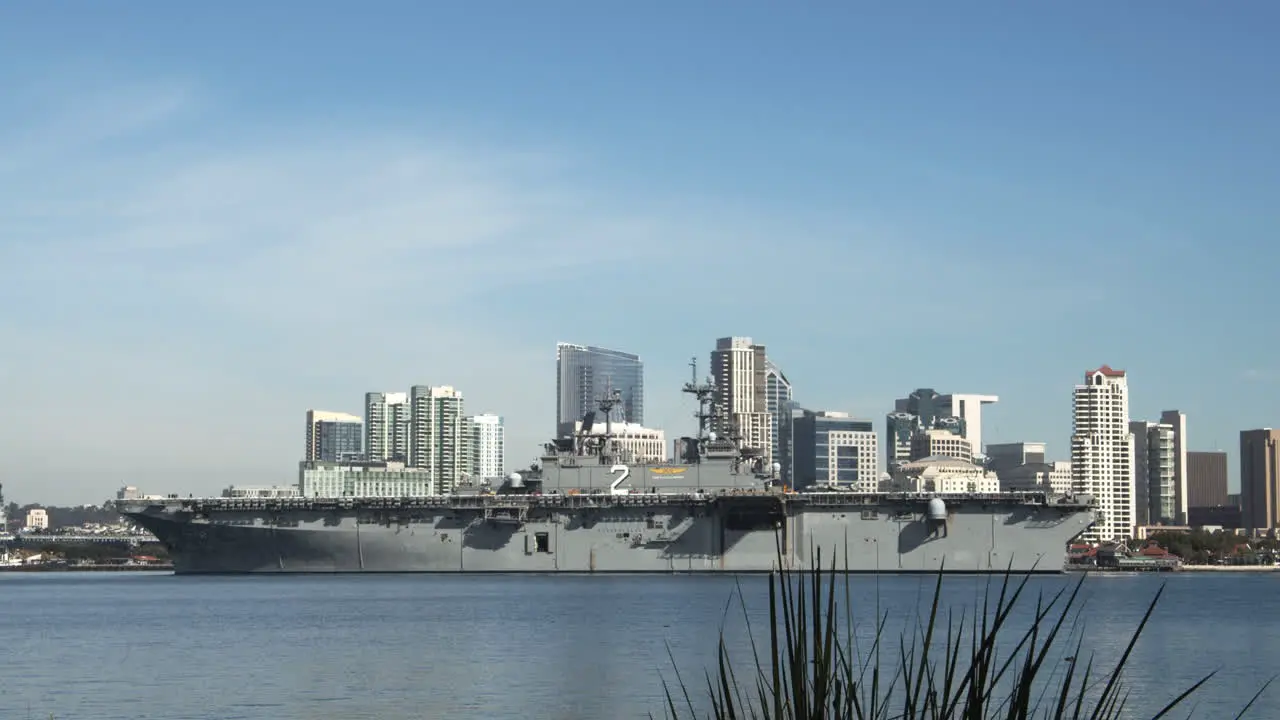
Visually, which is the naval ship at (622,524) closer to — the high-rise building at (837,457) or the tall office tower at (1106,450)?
the tall office tower at (1106,450)

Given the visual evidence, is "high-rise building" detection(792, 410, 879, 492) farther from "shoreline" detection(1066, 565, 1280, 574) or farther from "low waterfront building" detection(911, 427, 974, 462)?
"shoreline" detection(1066, 565, 1280, 574)

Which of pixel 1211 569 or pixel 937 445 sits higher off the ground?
pixel 937 445

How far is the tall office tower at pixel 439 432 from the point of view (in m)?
184

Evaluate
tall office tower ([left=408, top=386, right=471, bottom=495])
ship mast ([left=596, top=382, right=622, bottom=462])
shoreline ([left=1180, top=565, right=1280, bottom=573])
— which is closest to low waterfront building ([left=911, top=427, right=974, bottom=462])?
tall office tower ([left=408, top=386, right=471, bottom=495])

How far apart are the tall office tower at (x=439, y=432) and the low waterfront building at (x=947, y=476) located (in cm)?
5237

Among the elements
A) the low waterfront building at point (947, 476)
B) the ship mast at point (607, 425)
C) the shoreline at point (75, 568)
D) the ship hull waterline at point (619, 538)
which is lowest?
the shoreline at point (75, 568)

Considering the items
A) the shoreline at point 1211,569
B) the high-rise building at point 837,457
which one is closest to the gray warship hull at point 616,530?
the shoreline at point 1211,569

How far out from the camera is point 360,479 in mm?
154500

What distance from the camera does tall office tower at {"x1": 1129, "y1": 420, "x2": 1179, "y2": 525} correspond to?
17338 centimetres

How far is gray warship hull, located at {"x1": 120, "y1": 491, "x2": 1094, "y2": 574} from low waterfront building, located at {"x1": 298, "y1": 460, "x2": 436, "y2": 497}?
90078 mm

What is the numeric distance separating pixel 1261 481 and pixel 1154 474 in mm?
14040

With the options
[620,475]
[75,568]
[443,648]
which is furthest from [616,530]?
[75,568]

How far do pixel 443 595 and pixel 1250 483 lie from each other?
503 ft

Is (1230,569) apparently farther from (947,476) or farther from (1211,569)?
(947,476)
